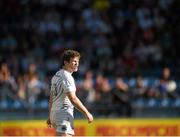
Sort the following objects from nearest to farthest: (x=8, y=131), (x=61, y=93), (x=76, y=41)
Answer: (x=61, y=93), (x=8, y=131), (x=76, y=41)

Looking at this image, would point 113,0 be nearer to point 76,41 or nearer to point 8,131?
point 76,41

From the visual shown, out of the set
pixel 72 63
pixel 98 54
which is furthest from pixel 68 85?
pixel 98 54

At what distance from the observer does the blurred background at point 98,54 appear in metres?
20.2

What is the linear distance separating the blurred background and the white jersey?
9560 millimetres

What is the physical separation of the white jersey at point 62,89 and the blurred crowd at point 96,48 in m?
9.58

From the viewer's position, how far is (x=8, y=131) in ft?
63.5

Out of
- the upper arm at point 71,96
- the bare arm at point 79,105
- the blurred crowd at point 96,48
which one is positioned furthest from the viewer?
the blurred crowd at point 96,48

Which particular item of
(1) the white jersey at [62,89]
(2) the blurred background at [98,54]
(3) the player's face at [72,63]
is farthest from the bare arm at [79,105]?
(2) the blurred background at [98,54]

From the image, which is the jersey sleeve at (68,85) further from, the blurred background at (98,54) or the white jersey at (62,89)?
the blurred background at (98,54)

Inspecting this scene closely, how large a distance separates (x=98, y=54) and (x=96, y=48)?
0.99 ft

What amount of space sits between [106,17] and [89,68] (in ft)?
8.34

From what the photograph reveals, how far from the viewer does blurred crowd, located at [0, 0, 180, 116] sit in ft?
66.6

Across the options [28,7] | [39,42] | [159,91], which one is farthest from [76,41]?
[159,91]

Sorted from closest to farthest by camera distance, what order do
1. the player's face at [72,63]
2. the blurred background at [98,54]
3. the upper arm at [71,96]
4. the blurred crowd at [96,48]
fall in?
the upper arm at [71,96], the player's face at [72,63], the blurred background at [98,54], the blurred crowd at [96,48]
